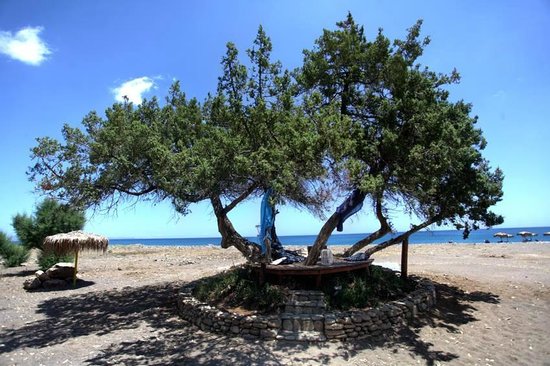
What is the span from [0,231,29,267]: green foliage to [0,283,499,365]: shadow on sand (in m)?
9.85

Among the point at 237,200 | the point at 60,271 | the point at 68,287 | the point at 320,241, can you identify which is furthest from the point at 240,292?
the point at 60,271

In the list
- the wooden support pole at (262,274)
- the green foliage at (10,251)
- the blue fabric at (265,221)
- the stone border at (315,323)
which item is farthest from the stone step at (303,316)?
the green foliage at (10,251)

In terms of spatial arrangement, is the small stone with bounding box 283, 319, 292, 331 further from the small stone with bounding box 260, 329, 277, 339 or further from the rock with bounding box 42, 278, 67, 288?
the rock with bounding box 42, 278, 67, 288

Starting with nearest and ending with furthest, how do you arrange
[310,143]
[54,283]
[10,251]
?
[310,143]
[54,283]
[10,251]

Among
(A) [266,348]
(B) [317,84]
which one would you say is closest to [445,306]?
(A) [266,348]

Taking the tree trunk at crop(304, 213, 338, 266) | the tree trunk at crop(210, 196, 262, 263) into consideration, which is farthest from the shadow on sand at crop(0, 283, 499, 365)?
the tree trunk at crop(304, 213, 338, 266)

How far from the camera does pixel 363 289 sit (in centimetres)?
971

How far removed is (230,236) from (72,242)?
679cm

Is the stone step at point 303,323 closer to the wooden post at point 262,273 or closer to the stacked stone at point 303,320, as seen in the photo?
the stacked stone at point 303,320

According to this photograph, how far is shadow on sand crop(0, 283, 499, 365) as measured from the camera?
288 inches

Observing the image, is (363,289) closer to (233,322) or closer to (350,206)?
(350,206)

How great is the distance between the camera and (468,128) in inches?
395

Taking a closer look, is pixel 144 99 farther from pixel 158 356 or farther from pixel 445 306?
pixel 445 306

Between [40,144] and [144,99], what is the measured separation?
3.22 metres
